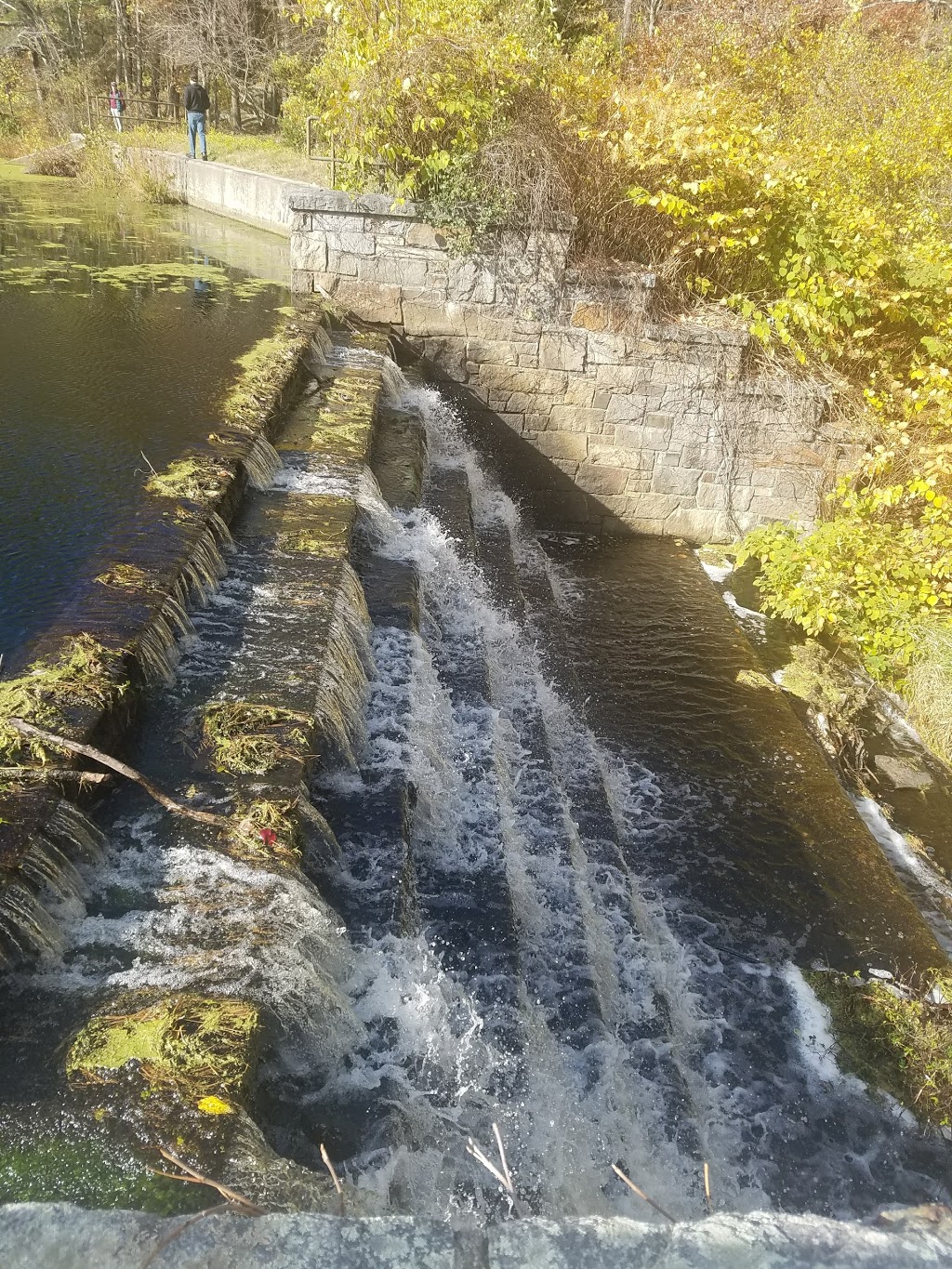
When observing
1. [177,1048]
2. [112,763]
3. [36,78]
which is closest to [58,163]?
[36,78]

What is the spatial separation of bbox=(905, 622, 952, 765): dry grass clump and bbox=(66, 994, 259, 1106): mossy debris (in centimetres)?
539

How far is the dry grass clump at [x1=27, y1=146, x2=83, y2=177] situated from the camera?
704 inches

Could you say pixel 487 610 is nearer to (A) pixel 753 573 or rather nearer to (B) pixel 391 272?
Result: (A) pixel 753 573

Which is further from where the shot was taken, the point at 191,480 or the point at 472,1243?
the point at 191,480

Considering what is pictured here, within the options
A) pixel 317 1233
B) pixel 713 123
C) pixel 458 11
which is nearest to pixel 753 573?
pixel 713 123

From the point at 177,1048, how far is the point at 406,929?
112 centimetres

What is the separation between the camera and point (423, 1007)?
3.05 m

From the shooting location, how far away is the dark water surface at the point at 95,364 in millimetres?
4418

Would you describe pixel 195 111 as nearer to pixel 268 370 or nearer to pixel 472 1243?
pixel 268 370

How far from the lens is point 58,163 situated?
18.0 meters

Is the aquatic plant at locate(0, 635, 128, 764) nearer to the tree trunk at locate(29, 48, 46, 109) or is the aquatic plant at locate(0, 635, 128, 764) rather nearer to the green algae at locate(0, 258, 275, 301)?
the green algae at locate(0, 258, 275, 301)

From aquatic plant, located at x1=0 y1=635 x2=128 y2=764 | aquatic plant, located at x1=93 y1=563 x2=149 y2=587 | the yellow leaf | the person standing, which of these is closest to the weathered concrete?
the yellow leaf

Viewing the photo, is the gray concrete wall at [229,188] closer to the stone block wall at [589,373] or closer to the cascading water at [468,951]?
the stone block wall at [589,373]

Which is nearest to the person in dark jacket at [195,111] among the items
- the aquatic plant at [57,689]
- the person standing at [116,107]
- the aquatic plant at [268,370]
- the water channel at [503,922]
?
the person standing at [116,107]
